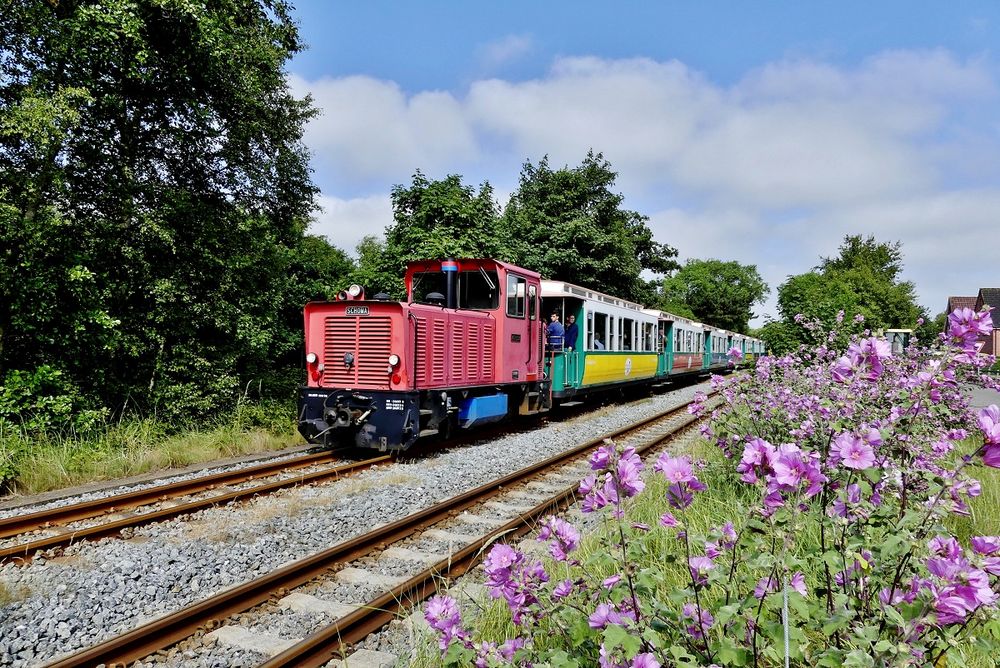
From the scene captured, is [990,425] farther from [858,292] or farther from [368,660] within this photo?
[858,292]

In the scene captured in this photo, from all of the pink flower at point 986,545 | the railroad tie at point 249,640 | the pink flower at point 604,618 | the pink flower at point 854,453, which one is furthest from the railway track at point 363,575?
the pink flower at point 986,545

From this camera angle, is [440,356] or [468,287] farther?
[468,287]

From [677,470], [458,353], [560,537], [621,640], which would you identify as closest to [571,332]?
[458,353]

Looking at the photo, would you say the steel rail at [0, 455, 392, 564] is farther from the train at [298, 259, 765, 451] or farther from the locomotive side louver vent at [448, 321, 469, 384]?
the locomotive side louver vent at [448, 321, 469, 384]

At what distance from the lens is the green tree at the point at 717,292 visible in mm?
70062

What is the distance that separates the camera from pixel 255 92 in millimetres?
10023

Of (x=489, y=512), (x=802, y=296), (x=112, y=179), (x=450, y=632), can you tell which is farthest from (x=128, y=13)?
(x=802, y=296)

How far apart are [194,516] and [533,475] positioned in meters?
3.98

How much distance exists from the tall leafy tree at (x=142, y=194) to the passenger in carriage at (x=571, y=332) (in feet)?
20.4

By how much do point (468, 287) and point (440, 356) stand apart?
188 cm

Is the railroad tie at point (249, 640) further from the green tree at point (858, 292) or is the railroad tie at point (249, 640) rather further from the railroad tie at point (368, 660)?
the green tree at point (858, 292)

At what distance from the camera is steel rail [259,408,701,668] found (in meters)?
3.29

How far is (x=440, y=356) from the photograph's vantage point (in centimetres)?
907

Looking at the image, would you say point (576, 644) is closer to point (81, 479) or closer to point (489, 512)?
point (489, 512)
